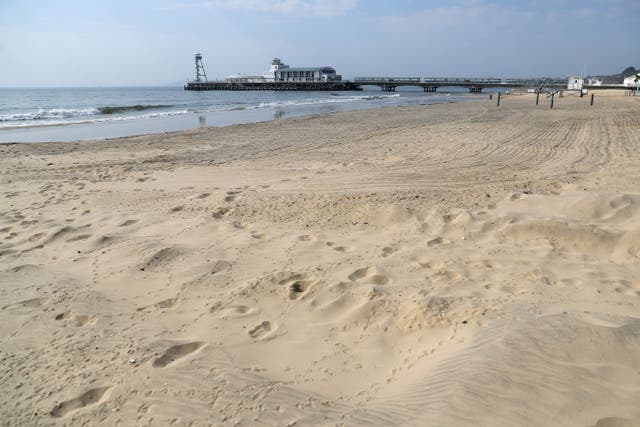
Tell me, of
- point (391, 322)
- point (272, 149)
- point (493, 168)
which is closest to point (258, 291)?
point (391, 322)

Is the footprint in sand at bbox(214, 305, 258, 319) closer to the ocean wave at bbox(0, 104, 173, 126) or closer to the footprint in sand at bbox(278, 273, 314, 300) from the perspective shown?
the footprint in sand at bbox(278, 273, 314, 300)

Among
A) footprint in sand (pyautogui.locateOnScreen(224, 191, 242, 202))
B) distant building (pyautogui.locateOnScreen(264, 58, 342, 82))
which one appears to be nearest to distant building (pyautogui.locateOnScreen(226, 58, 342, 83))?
distant building (pyautogui.locateOnScreen(264, 58, 342, 82))

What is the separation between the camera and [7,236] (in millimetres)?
4961

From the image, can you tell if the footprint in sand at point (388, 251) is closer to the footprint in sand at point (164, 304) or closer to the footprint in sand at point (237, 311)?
the footprint in sand at point (237, 311)

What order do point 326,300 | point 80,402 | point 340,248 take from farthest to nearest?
1. point 340,248
2. point 326,300
3. point 80,402

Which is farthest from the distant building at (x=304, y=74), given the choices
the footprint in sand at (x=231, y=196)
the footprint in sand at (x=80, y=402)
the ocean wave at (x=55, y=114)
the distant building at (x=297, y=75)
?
the footprint in sand at (x=80, y=402)

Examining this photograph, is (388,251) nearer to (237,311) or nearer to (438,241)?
(438,241)

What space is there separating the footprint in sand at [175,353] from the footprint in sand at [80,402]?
32cm

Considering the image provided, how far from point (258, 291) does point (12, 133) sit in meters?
19.1

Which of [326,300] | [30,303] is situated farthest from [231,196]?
[326,300]

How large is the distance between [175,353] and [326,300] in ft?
3.94

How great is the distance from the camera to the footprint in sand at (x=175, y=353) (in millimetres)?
2661

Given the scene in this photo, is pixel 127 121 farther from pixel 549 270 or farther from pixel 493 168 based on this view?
pixel 549 270

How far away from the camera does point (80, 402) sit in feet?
7.73
